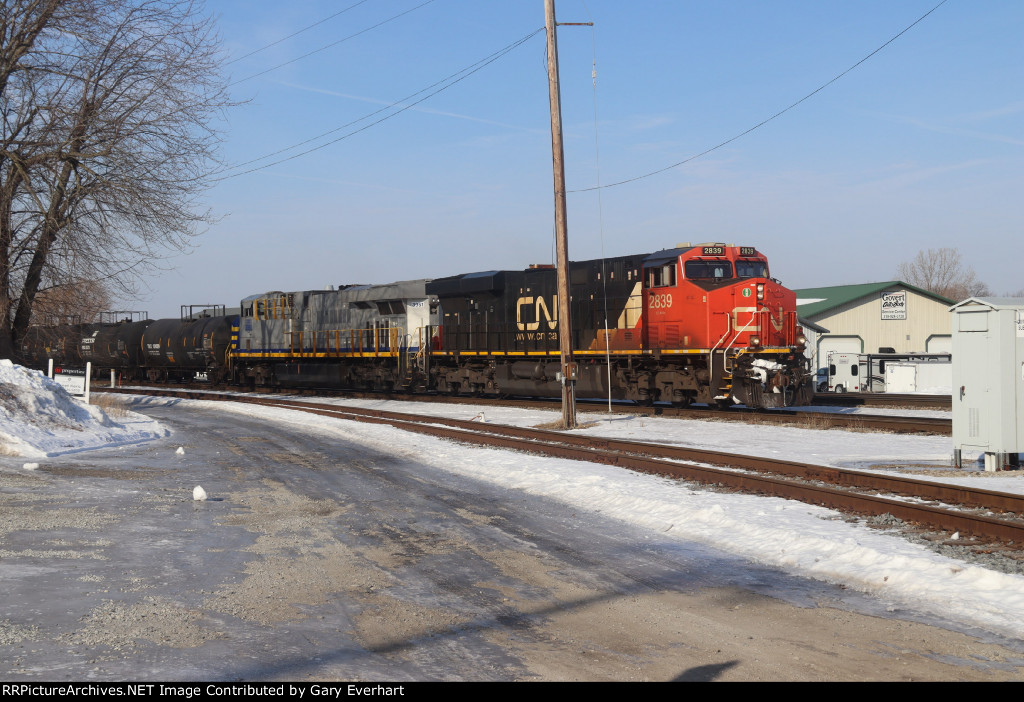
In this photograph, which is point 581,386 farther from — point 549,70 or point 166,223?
point 166,223

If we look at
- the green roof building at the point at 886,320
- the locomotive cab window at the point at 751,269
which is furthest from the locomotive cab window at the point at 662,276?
the green roof building at the point at 886,320

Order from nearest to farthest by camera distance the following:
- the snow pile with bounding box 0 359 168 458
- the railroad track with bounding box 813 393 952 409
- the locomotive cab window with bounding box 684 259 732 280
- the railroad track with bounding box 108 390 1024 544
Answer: the railroad track with bounding box 108 390 1024 544
the snow pile with bounding box 0 359 168 458
the locomotive cab window with bounding box 684 259 732 280
the railroad track with bounding box 813 393 952 409

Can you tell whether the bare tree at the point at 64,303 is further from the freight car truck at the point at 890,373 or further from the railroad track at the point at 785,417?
the freight car truck at the point at 890,373

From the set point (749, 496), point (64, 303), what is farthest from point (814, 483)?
point (64, 303)

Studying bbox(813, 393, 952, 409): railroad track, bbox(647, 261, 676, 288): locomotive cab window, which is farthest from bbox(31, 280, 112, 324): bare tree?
bbox(813, 393, 952, 409): railroad track

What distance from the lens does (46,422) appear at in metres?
15.3

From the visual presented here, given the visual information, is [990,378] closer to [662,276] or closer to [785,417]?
[785,417]

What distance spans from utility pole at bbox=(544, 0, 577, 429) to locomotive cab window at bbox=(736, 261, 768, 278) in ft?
15.3

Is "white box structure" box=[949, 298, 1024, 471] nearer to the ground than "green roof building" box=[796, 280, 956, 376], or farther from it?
nearer to the ground

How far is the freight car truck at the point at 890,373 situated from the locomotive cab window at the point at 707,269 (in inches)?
758

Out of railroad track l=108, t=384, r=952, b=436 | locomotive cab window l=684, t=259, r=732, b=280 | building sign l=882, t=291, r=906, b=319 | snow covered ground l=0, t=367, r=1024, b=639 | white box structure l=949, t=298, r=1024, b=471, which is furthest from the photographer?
building sign l=882, t=291, r=906, b=319

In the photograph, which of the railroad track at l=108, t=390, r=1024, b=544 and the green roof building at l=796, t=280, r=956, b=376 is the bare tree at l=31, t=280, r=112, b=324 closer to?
the railroad track at l=108, t=390, r=1024, b=544

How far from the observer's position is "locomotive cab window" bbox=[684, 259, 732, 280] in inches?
854

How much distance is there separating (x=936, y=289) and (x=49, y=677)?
4496 inches
